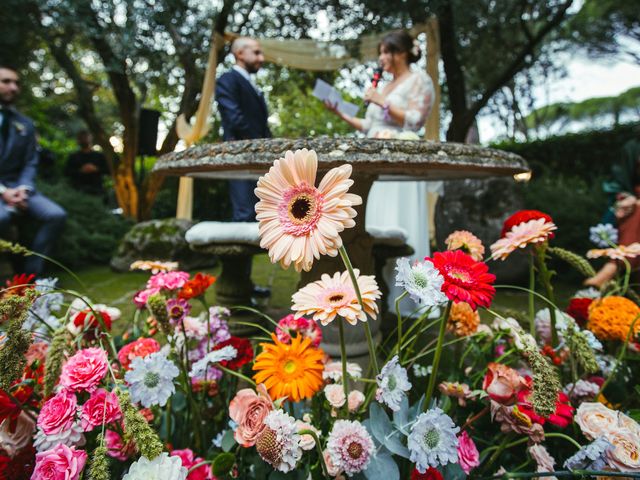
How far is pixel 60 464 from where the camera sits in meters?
0.57

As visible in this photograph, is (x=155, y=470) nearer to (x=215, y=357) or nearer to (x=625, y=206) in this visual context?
(x=215, y=357)

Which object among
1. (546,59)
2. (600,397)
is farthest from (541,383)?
(546,59)

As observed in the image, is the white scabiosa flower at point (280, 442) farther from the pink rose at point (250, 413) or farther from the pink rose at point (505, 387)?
the pink rose at point (505, 387)

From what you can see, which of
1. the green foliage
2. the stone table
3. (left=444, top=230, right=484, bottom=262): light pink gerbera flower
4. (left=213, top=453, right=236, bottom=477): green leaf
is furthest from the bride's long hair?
the green foliage

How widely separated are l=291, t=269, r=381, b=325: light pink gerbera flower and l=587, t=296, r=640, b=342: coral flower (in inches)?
26.7

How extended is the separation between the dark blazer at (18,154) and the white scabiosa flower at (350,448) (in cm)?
348

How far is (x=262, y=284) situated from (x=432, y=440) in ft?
9.88

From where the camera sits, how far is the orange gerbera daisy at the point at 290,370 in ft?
2.01

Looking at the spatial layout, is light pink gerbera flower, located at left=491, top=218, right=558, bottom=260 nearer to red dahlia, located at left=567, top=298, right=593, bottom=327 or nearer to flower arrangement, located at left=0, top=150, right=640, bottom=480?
flower arrangement, located at left=0, top=150, right=640, bottom=480

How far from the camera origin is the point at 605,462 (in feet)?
2.04

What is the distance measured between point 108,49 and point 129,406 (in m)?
6.63

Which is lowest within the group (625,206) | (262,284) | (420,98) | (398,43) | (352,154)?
(262,284)

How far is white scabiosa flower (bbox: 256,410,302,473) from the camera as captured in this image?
22.8 inches

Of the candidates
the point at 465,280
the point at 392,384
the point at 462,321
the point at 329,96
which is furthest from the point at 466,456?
the point at 329,96
